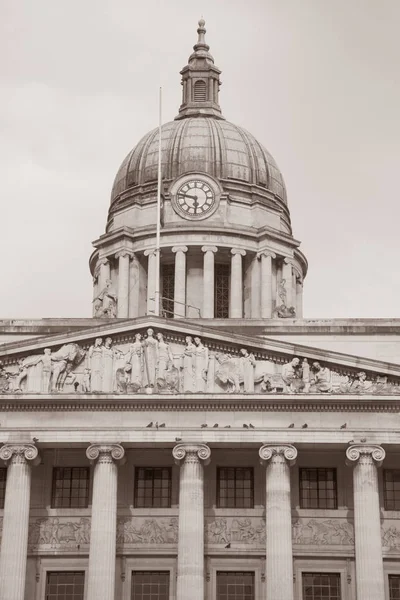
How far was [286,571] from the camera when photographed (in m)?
50.9

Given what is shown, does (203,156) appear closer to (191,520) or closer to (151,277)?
(151,277)

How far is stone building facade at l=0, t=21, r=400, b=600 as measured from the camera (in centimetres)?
5181

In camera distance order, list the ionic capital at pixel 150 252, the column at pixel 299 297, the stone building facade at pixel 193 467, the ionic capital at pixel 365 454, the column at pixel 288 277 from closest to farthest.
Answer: the stone building facade at pixel 193 467 < the ionic capital at pixel 365 454 < the column at pixel 288 277 < the ionic capital at pixel 150 252 < the column at pixel 299 297

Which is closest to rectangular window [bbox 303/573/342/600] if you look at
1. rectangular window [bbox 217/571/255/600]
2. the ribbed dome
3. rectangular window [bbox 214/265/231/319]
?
rectangular window [bbox 217/571/255/600]

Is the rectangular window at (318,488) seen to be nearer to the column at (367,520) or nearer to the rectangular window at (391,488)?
the rectangular window at (391,488)

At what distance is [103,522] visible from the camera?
5181 centimetres

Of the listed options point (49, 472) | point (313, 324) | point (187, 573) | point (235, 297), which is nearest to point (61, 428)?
point (49, 472)

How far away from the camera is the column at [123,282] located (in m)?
70.2

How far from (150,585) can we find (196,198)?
25826 millimetres

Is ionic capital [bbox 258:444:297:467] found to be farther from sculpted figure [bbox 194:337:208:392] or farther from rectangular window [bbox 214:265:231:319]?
rectangular window [bbox 214:265:231:319]

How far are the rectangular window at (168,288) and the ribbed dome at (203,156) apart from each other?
5.34m

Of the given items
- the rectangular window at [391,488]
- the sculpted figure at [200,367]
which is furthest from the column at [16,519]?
the rectangular window at [391,488]

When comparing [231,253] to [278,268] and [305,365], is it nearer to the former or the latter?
[278,268]

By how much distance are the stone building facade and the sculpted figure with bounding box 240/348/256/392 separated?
55 mm
